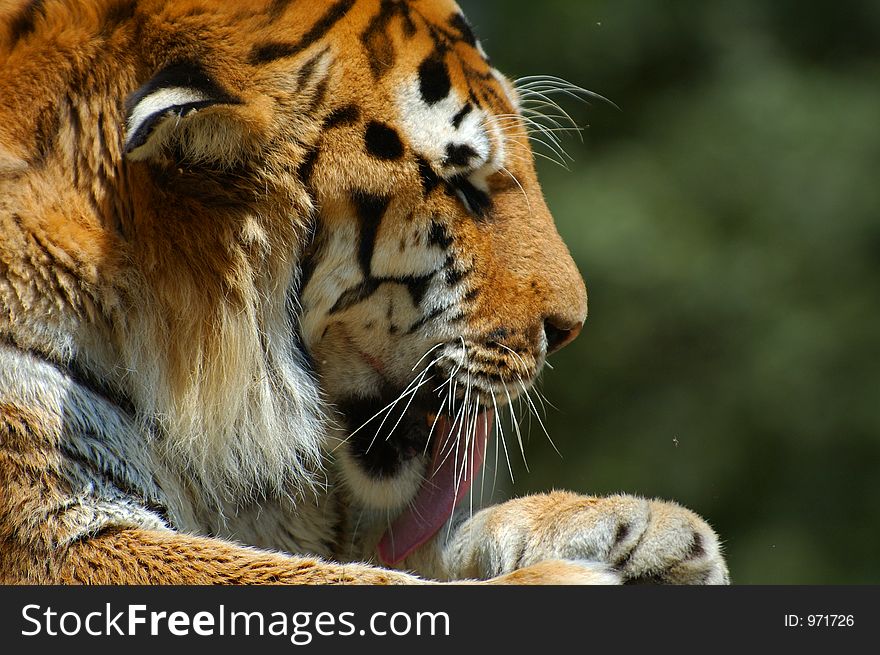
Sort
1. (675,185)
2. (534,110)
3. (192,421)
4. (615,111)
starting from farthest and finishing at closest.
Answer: (615,111) < (675,185) < (534,110) < (192,421)

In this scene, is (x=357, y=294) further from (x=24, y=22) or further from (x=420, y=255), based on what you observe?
(x=24, y=22)

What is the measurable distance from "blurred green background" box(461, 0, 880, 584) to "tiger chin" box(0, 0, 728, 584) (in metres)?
4.74

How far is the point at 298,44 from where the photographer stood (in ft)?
7.81

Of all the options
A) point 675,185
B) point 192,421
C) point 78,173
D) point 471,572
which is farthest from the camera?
point 675,185

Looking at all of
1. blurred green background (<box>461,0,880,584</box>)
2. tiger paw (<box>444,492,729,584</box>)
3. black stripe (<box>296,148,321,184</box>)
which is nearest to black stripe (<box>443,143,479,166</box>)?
black stripe (<box>296,148,321,184</box>)

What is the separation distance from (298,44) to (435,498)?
1095 mm

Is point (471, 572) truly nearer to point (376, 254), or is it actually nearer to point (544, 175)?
point (376, 254)

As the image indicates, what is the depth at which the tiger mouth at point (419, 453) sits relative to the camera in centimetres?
269

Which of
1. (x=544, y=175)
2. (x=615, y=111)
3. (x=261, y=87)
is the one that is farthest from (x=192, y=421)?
(x=615, y=111)

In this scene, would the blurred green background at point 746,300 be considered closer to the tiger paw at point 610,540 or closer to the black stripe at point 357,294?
the tiger paw at point 610,540

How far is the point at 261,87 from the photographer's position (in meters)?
2.33

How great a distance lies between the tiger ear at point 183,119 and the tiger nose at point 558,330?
0.79 metres

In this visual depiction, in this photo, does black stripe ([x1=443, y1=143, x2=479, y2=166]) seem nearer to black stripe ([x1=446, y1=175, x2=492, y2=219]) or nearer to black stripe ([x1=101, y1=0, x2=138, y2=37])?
black stripe ([x1=446, y1=175, x2=492, y2=219])

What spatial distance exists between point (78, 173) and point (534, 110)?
1195 millimetres
